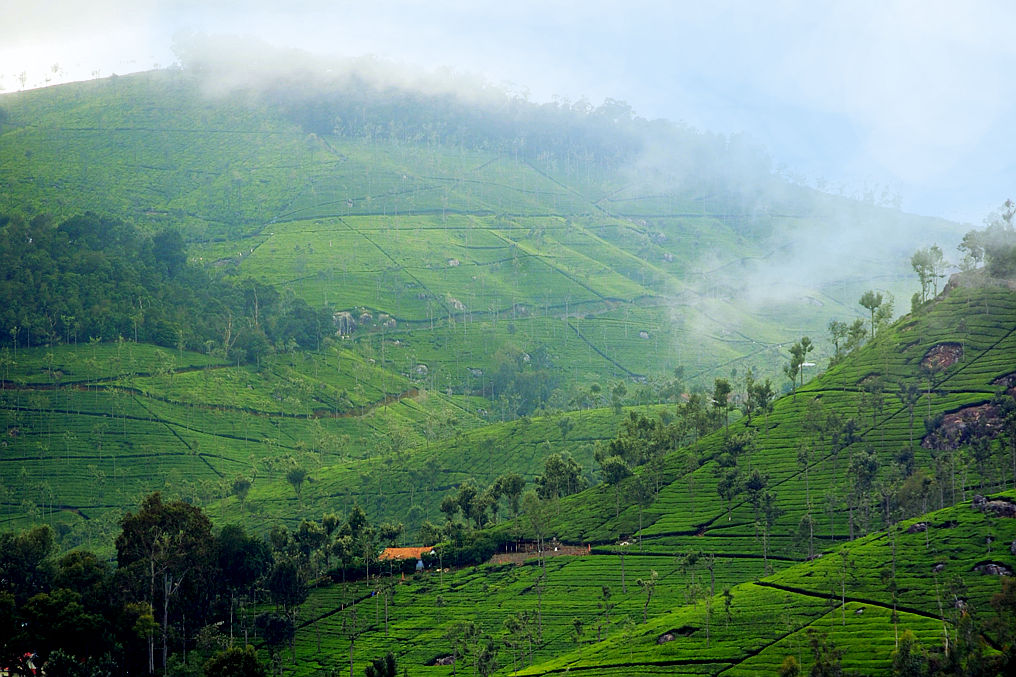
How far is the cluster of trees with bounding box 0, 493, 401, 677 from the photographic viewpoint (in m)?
93.0

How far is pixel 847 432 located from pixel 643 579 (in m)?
38.5

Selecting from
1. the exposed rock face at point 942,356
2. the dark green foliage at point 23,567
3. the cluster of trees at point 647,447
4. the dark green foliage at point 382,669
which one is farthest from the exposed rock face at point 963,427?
the dark green foliage at point 23,567

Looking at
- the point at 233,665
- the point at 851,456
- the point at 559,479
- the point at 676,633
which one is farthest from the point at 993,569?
the point at 233,665

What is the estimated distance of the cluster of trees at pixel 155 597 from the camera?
9300 cm

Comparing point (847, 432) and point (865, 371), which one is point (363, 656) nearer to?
point (847, 432)

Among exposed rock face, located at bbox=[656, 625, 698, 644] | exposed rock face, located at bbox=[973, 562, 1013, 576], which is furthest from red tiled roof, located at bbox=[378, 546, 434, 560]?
→ exposed rock face, located at bbox=[973, 562, 1013, 576]

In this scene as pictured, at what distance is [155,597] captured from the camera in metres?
106

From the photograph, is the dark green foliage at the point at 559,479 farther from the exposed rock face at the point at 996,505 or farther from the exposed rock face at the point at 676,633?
the exposed rock face at the point at 996,505

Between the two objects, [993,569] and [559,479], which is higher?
[559,479]

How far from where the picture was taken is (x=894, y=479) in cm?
11950

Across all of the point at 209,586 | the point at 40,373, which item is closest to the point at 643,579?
the point at 209,586

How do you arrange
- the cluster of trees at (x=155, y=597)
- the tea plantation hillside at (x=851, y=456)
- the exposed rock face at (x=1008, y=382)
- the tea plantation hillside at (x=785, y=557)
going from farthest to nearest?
the exposed rock face at (x=1008, y=382) → the tea plantation hillside at (x=851, y=456) → the cluster of trees at (x=155, y=597) → the tea plantation hillside at (x=785, y=557)

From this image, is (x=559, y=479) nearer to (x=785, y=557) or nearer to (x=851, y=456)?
(x=785, y=557)

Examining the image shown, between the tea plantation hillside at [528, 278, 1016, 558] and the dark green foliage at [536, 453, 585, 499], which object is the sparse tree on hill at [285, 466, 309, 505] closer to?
the dark green foliage at [536, 453, 585, 499]
